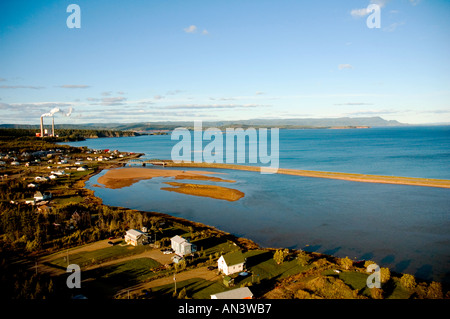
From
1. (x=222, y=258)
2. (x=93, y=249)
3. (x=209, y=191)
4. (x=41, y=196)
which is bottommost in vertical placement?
(x=93, y=249)

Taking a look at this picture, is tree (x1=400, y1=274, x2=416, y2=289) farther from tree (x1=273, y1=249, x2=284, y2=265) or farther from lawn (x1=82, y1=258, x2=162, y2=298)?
lawn (x1=82, y1=258, x2=162, y2=298)

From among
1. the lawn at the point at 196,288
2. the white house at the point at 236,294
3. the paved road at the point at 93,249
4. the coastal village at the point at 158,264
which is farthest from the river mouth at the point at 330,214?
the white house at the point at 236,294

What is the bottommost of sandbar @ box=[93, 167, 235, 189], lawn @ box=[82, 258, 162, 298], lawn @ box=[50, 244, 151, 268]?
lawn @ box=[82, 258, 162, 298]

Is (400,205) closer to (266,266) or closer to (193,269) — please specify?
(266,266)

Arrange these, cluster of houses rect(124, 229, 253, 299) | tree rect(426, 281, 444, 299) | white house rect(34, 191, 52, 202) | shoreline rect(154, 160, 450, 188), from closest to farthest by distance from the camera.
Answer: cluster of houses rect(124, 229, 253, 299), tree rect(426, 281, 444, 299), white house rect(34, 191, 52, 202), shoreline rect(154, 160, 450, 188)

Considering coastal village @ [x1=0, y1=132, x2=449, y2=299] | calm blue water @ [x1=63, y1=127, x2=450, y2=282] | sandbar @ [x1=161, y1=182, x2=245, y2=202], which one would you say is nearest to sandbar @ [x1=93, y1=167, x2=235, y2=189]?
calm blue water @ [x1=63, y1=127, x2=450, y2=282]

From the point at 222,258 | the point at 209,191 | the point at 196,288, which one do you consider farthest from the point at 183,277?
the point at 209,191

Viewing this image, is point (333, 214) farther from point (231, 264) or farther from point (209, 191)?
point (209, 191)
